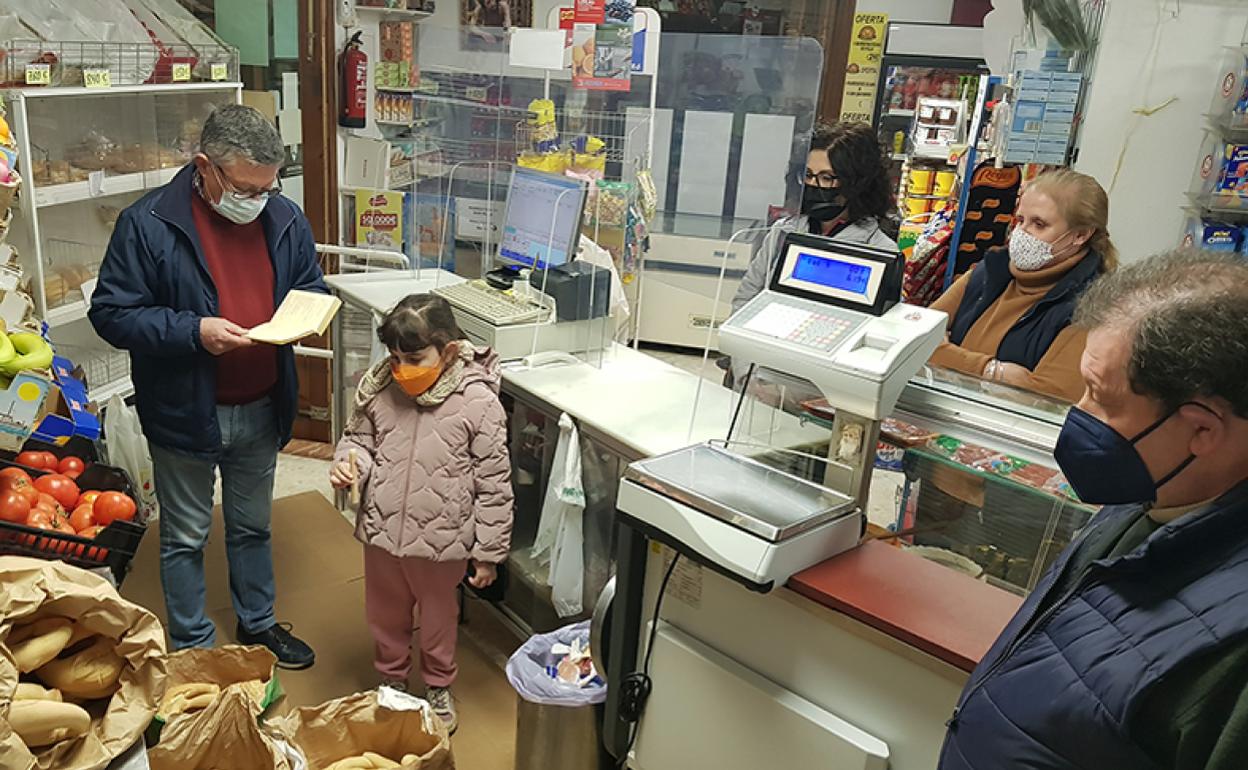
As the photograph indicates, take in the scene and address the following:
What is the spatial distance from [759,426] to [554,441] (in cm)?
82

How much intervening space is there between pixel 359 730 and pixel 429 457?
0.64m

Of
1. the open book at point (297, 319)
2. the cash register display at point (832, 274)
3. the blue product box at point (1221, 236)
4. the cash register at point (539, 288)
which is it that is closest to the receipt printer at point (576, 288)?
the cash register at point (539, 288)

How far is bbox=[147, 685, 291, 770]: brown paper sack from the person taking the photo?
185 centimetres

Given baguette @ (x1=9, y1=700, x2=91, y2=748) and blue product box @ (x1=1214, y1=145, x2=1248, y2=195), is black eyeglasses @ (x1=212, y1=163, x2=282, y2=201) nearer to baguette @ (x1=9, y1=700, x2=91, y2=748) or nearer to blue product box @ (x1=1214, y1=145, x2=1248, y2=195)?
baguette @ (x1=9, y1=700, x2=91, y2=748)

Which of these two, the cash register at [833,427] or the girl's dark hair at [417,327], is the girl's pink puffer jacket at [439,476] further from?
the cash register at [833,427]

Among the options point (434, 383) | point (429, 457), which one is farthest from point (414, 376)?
point (429, 457)

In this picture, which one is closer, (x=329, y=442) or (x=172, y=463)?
(x=172, y=463)

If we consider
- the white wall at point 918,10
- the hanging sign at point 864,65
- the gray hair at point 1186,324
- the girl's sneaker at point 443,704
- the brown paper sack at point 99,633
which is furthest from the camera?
the white wall at point 918,10

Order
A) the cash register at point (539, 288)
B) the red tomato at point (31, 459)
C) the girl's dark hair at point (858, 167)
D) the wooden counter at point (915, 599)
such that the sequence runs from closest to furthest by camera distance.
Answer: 1. the wooden counter at point (915, 599)
2. the red tomato at point (31, 459)
3. the cash register at point (539, 288)
4. the girl's dark hair at point (858, 167)

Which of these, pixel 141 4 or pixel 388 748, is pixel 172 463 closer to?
pixel 388 748

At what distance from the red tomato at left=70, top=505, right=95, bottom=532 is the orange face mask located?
990mm

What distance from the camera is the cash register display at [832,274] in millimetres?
1720

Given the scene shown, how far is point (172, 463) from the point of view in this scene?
2451mm

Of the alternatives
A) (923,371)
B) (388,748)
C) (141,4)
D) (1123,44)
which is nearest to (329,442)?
(141,4)
